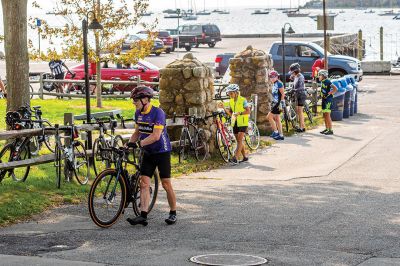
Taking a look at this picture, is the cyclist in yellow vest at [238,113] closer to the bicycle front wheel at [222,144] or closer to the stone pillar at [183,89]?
the bicycle front wheel at [222,144]

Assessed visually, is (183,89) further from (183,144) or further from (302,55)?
(302,55)

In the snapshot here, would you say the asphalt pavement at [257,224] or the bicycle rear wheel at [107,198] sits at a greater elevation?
the bicycle rear wheel at [107,198]

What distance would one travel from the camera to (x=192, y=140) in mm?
19125

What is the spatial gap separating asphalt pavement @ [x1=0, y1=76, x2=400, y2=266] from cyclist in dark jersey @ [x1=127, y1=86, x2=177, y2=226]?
0.32 meters

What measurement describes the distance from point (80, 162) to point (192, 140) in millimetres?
3753

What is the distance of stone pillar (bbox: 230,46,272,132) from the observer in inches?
960

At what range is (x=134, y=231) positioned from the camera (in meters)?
12.0

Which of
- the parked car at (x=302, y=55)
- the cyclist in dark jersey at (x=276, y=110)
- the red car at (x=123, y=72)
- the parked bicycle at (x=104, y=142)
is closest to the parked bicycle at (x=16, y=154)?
the parked bicycle at (x=104, y=142)

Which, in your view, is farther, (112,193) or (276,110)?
(276,110)

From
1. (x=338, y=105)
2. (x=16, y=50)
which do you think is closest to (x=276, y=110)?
(x=338, y=105)

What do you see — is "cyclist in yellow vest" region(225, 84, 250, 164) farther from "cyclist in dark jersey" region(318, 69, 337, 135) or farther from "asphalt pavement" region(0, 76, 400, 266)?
"cyclist in dark jersey" region(318, 69, 337, 135)

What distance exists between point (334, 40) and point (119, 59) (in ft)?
92.0

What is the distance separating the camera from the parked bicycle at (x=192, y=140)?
744 inches

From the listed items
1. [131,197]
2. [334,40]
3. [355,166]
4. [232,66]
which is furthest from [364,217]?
[334,40]
